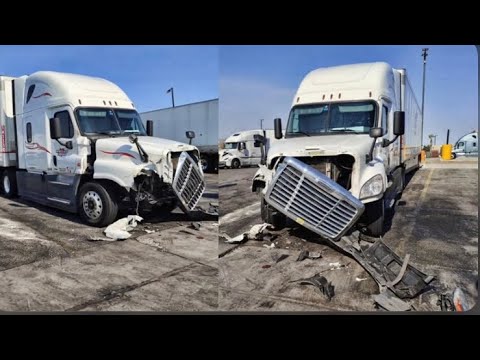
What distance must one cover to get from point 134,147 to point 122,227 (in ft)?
4.01

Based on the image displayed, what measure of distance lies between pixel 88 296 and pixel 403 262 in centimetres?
299

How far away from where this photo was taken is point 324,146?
4.51 metres

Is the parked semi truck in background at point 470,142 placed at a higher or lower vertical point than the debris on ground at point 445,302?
higher

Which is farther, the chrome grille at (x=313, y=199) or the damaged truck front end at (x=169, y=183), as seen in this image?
the damaged truck front end at (x=169, y=183)

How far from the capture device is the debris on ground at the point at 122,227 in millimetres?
5164

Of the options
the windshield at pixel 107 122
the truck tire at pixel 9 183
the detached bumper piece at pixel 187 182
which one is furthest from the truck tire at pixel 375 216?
the truck tire at pixel 9 183

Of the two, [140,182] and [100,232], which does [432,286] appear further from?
[100,232]

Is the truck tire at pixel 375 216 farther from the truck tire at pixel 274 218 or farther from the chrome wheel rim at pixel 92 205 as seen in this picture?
the chrome wheel rim at pixel 92 205

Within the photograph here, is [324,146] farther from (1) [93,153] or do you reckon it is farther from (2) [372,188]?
(1) [93,153]

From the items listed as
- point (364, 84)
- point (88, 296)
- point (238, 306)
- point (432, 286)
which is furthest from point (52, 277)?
point (364, 84)

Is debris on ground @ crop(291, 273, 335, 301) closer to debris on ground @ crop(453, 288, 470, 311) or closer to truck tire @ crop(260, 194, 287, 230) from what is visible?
debris on ground @ crop(453, 288, 470, 311)

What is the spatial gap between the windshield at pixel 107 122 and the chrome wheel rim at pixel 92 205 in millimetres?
1087

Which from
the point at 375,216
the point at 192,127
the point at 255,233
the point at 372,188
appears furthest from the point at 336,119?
the point at 192,127

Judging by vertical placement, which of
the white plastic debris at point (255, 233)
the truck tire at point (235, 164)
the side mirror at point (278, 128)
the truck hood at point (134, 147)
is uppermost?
the side mirror at point (278, 128)
